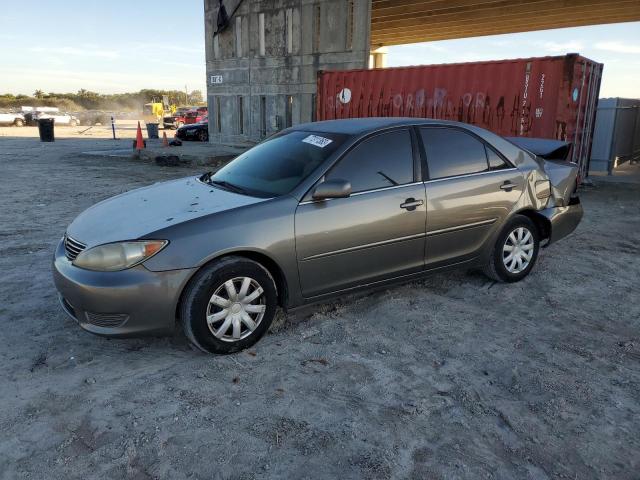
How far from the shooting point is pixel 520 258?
482 cm

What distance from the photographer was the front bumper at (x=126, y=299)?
10.1ft

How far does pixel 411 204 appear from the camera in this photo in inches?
155

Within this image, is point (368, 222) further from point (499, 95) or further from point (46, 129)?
point (46, 129)

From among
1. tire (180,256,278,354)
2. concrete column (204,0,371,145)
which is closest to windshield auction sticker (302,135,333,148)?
tire (180,256,278,354)

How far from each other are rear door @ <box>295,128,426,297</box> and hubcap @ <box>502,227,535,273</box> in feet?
3.57

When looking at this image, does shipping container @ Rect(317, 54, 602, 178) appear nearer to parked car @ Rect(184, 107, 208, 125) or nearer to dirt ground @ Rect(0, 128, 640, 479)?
dirt ground @ Rect(0, 128, 640, 479)

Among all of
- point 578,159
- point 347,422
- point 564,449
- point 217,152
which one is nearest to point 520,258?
point 564,449

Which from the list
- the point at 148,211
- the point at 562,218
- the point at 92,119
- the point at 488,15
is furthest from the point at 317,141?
the point at 92,119

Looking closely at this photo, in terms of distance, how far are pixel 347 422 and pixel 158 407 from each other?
3.54ft

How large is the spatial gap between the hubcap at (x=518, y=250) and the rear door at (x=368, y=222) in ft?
3.57

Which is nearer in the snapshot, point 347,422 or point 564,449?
point 564,449

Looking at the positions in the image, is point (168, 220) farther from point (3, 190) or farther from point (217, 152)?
point (217, 152)

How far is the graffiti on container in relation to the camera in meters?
9.41

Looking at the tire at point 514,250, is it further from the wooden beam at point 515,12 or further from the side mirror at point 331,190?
the wooden beam at point 515,12
